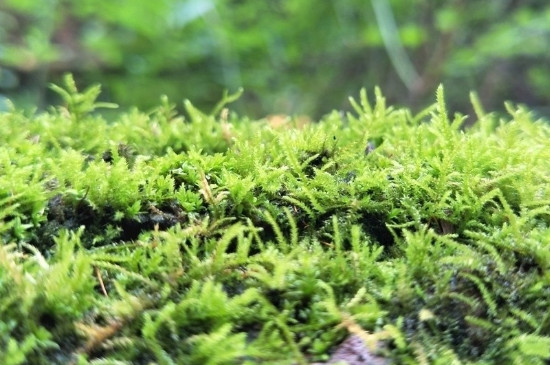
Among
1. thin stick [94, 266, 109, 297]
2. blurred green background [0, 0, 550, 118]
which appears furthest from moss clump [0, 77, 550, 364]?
blurred green background [0, 0, 550, 118]

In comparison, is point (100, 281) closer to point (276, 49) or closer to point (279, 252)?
point (279, 252)

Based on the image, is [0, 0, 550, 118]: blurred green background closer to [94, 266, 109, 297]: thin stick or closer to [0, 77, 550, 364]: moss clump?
[0, 77, 550, 364]: moss clump

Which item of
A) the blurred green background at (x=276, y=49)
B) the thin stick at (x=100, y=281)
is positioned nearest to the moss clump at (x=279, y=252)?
the thin stick at (x=100, y=281)

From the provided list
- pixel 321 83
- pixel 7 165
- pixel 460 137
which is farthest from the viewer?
pixel 321 83

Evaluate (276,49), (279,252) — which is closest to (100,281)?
(279,252)

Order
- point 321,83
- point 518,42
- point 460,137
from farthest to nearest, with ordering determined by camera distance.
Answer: point 321,83 → point 518,42 → point 460,137

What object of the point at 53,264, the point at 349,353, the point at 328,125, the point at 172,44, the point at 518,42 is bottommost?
the point at 349,353

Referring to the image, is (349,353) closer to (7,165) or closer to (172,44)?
(7,165)

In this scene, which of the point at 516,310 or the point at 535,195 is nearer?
the point at 516,310

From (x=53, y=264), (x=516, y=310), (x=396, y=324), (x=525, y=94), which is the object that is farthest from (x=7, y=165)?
(x=525, y=94)
